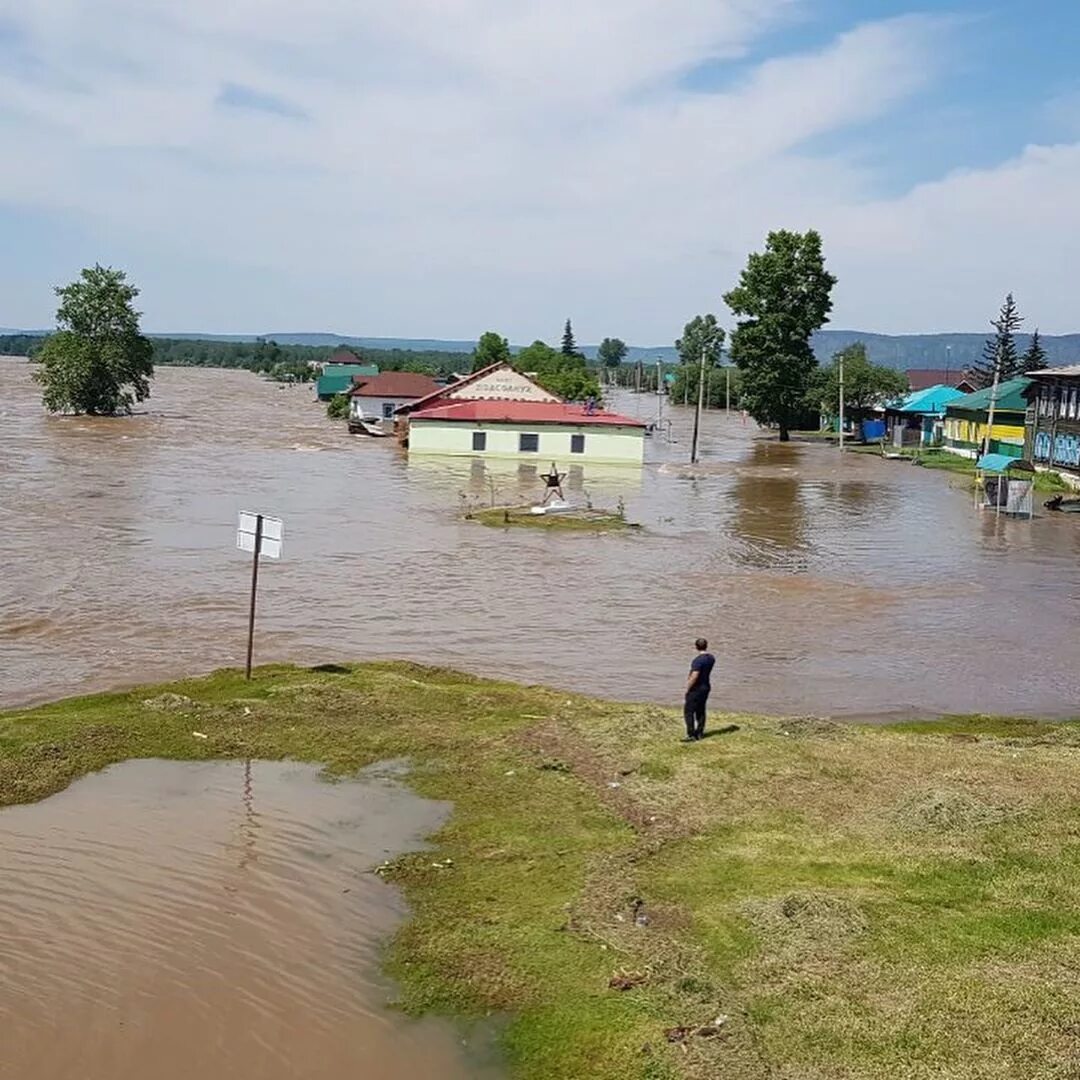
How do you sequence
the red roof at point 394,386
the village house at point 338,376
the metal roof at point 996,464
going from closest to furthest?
1. the metal roof at point 996,464
2. the red roof at point 394,386
3. the village house at point 338,376

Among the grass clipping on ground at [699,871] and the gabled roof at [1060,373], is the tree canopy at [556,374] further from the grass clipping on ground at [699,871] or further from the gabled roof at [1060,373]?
the grass clipping on ground at [699,871]

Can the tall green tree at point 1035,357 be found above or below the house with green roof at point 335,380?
above

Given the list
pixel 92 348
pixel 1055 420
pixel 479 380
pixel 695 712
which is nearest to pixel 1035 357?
pixel 1055 420

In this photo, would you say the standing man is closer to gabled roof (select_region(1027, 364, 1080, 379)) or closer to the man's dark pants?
the man's dark pants

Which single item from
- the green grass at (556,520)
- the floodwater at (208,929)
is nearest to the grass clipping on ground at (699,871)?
the floodwater at (208,929)

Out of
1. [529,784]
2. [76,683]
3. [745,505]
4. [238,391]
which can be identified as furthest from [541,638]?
[238,391]

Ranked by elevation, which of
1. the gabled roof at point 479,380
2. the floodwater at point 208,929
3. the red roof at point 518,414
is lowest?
the floodwater at point 208,929

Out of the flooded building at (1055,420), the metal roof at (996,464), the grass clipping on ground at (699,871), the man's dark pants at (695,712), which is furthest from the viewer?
the flooded building at (1055,420)
